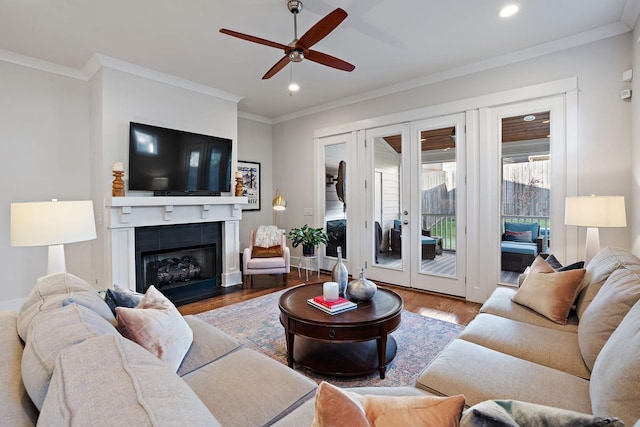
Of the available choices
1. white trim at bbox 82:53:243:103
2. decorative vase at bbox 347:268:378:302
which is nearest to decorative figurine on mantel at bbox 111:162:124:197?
white trim at bbox 82:53:243:103

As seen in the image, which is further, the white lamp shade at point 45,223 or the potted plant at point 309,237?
the potted plant at point 309,237

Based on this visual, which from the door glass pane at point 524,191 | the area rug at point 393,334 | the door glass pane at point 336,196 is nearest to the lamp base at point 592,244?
the door glass pane at point 524,191

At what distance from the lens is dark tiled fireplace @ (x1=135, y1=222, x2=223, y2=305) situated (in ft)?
12.6

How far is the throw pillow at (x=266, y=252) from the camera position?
4703 mm

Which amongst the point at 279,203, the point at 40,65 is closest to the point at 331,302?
the point at 279,203

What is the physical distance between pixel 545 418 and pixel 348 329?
150 cm

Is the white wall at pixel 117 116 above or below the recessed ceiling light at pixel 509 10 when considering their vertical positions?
below

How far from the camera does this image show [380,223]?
4660mm

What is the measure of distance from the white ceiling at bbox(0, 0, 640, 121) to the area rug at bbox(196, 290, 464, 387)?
2853 mm

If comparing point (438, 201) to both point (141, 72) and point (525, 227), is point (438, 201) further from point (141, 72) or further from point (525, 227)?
point (141, 72)

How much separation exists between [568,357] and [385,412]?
140 centimetres

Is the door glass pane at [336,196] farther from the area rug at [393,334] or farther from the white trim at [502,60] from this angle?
the area rug at [393,334]

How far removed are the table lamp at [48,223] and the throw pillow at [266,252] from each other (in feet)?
8.71

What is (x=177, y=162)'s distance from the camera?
402 cm
